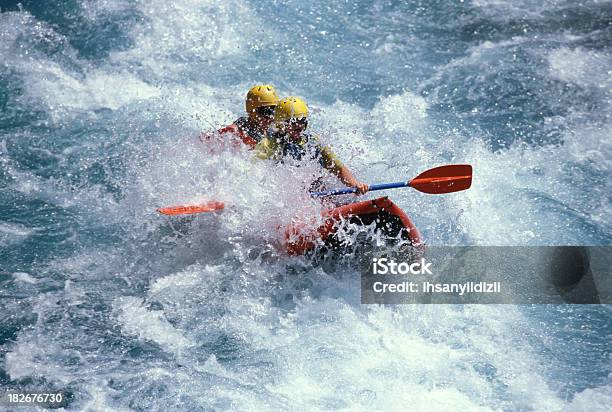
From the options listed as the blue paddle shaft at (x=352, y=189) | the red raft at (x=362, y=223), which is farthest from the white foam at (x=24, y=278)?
the blue paddle shaft at (x=352, y=189)

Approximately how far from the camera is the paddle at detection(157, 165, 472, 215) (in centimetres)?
545

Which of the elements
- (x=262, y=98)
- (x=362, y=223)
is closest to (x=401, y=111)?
(x=262, y=98)

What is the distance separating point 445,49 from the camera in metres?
8.84

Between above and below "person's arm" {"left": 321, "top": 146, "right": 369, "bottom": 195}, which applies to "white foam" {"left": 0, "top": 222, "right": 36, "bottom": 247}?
below

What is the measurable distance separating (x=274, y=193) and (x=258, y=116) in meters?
0.95

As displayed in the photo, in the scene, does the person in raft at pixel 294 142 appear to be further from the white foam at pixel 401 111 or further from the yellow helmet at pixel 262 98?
the white foam at pixel 401 111

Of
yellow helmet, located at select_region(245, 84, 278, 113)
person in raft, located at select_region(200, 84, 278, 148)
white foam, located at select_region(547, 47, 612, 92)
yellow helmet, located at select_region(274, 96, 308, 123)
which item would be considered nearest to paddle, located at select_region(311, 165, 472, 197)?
yellow helmet, located at select_region(274, 96, 308, 123)

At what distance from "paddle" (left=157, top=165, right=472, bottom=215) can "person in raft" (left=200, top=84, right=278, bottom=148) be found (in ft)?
2.77

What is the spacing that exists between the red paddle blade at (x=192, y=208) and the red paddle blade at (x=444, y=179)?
5.42 ft

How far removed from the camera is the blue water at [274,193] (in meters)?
4.78

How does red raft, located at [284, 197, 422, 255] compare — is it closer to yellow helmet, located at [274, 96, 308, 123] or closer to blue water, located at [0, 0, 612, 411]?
blue water, located at [0, 0, 612, 411]

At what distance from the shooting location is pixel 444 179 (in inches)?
219

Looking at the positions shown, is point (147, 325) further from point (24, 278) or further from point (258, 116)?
point (258, 116)

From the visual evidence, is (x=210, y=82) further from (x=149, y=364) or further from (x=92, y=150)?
(x=149, y=364)
